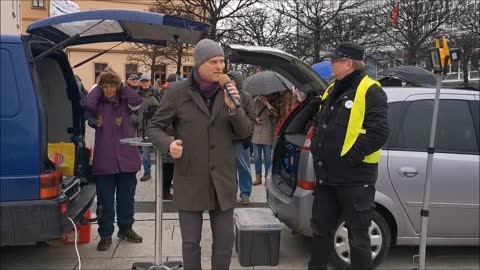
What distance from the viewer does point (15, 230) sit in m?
3.78

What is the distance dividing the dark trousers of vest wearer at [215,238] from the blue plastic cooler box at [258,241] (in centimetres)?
114

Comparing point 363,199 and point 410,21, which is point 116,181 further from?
point 410,21

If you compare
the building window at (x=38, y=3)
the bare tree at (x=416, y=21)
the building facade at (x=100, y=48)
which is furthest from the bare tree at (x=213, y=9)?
the building window at (x=38, y=3)

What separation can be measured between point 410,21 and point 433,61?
24399 millimetres

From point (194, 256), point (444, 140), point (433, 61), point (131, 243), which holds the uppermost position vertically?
point (433, 61)

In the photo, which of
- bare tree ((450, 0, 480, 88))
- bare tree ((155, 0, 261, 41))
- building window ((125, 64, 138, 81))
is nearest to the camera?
bare tree ((155, 0, 261, 41))

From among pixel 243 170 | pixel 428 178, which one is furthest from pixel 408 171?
pixel 243 170

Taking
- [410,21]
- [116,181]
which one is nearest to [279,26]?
[410,21]

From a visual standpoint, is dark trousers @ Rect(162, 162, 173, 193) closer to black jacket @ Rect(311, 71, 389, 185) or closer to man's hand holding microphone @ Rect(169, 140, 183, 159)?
black jacket @ Rect(311, 71, 389, 185)

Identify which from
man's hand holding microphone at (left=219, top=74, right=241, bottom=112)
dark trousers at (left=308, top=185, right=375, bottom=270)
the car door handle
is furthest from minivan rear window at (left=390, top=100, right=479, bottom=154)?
man's hand holding microphone at (left=219, top=74, right=241, bottom=112)

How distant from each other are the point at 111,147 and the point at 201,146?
77.0 inches

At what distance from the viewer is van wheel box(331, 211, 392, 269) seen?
4.32 m

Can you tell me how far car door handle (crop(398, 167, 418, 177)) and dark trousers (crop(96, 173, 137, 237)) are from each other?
2668mm

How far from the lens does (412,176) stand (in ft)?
14.4
